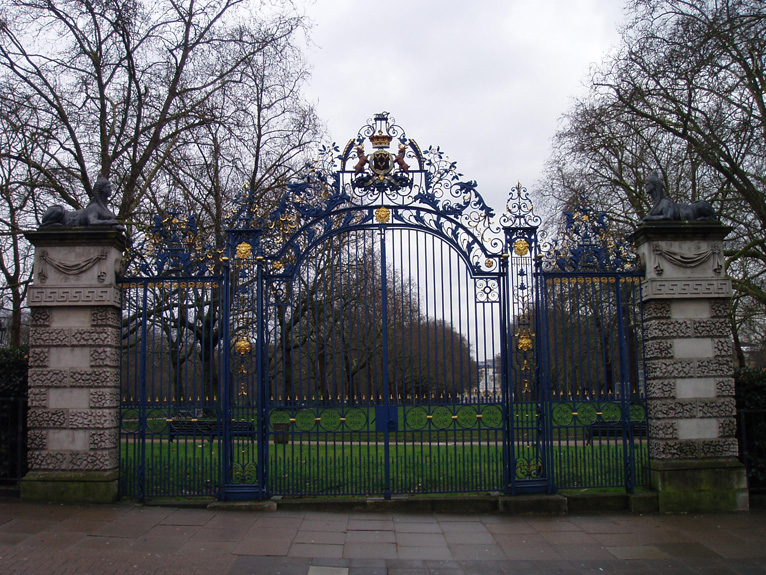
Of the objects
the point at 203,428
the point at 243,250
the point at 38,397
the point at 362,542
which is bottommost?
the point at 362,542

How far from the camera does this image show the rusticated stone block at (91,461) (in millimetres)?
8117

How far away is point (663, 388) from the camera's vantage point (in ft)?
27.1

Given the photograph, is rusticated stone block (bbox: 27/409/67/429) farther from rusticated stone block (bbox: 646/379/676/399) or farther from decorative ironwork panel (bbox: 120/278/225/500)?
rusticated stone block (bbox: 646/379/676/399)

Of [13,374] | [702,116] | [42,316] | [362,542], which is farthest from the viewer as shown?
[702,116]

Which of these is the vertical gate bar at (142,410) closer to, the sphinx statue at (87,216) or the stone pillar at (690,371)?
Result: the sphinx statue at (87,216)

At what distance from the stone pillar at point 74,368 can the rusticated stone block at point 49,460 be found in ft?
0.04

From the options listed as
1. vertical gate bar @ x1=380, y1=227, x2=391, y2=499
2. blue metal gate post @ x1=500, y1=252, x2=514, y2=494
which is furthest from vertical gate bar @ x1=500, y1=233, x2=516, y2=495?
vertical gate bar @ x1=380, y1=227, x2=391, y2=499

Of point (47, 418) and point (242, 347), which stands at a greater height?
point (242, 347)

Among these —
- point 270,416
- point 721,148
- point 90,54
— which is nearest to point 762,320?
point 721,148

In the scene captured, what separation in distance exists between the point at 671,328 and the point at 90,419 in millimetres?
7845

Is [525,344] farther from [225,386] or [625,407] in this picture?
[225,386]

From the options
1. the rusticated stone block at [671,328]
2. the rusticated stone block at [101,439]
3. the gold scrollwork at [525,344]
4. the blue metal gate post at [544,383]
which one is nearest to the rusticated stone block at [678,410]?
the rusticated stone block at [671,328]

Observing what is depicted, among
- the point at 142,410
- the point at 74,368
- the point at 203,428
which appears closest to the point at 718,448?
the point at 203,428

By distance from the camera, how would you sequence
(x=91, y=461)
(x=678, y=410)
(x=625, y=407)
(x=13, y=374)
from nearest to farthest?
1. (x=91, y=461)
2. (x=678, y=410)
3. (x=625, y=407)
4. (x=13, y=374)
